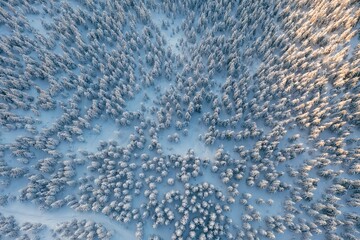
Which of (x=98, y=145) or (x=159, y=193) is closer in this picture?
(x=159, y=193)

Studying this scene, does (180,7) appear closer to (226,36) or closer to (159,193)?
(226,36)

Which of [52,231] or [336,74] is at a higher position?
[336,74]

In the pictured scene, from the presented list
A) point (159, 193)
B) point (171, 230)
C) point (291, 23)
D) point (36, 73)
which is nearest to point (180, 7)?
point (291, 23)

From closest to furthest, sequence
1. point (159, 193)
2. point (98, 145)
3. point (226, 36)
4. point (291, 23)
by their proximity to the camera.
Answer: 1. point (159, 193)
2. point (98, 145)
3. point (291, 23)
4. point (226, 36)

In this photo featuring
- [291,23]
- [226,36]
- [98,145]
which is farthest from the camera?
[226,36]

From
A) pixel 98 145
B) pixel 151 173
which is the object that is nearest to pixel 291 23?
pixel 151 173

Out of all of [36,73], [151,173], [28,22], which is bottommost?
[151,173]
